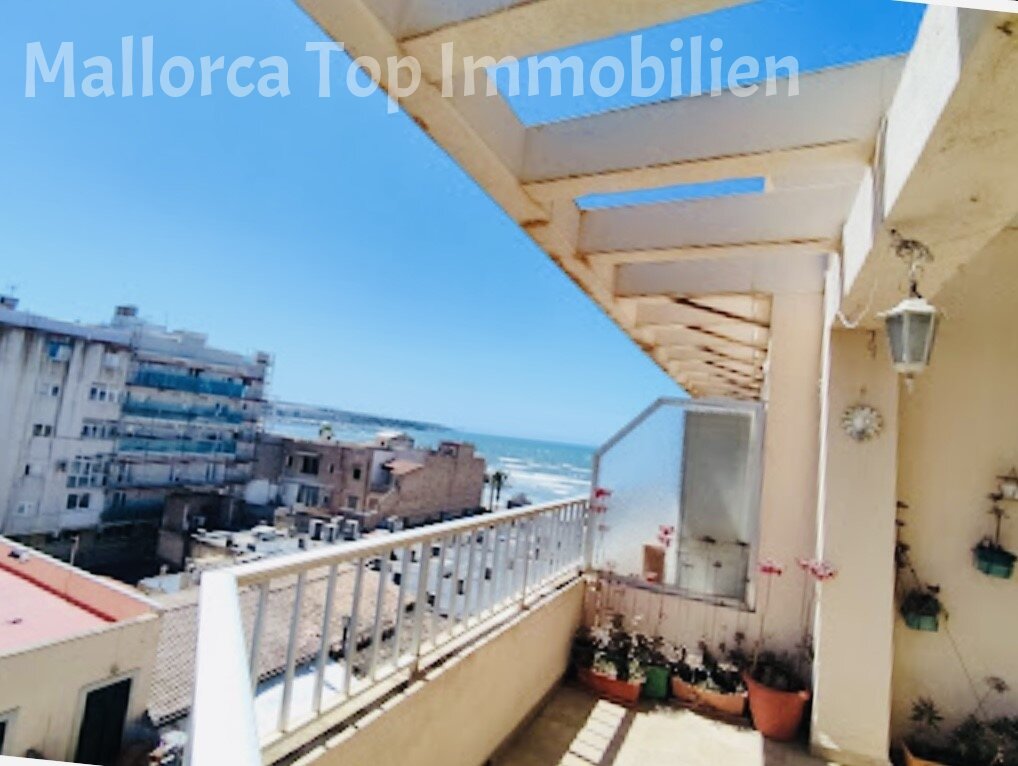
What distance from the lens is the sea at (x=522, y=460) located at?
44.9 metres

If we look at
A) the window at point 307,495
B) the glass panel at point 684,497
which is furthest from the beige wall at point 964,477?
the window at point 307,495

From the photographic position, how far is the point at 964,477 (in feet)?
10.8

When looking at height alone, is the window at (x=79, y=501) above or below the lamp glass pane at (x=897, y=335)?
below

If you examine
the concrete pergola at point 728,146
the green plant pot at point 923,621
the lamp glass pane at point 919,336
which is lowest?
the green plant pot at point 923,621

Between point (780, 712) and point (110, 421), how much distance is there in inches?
1259

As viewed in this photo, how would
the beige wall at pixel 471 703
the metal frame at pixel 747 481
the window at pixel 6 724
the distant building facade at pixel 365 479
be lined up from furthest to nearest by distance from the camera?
the distant building facade at pixel 365 479 < the window at pixel 6 724 < the metal frame at pixel 747 481 < the beige wall at pixel 471 703

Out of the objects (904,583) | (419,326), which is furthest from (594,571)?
(419,326)

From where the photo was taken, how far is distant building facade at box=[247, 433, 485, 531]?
29.4 meters

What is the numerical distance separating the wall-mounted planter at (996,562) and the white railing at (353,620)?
8.27 ft

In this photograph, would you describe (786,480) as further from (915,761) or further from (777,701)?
(915,761)

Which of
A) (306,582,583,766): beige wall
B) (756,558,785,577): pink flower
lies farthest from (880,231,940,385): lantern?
(306,582,583,766): beige wall

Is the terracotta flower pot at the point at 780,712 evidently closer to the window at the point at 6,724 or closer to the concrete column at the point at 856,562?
the concrete column at the point at 856,562

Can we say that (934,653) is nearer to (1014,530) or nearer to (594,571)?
(1014,530)

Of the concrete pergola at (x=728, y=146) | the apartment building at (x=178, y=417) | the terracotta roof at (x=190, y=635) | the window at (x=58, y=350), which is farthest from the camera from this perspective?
the apartment building at (x=178, y=417)
